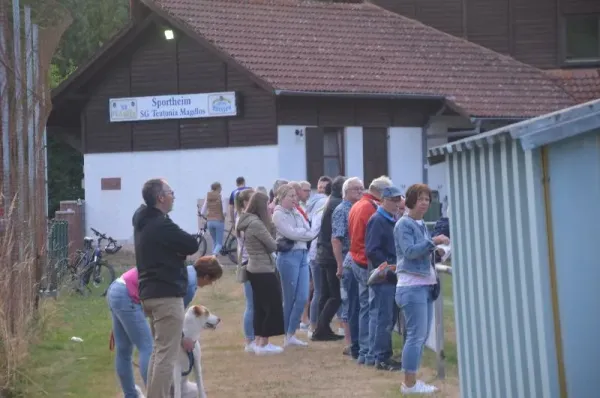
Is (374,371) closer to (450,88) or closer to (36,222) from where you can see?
(36,222)

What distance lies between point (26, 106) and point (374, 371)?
4.83 m

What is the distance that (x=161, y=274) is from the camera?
31.3 feet

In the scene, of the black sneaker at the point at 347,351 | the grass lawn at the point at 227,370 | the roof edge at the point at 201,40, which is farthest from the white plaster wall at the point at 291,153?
the black sneaker at the point at 347,351

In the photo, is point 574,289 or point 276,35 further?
point 276,35

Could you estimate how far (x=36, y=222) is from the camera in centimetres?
1509

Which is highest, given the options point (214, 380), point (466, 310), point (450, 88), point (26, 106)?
point (450, 88)

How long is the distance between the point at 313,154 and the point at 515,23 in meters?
8.44

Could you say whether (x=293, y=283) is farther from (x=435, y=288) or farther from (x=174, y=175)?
(x=174, y=175)

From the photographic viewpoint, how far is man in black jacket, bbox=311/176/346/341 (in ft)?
47.1

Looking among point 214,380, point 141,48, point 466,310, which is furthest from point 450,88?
point 466,310

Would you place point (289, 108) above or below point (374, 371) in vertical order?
above

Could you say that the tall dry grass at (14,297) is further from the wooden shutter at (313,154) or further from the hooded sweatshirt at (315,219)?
the wooden shutter at (313,154)

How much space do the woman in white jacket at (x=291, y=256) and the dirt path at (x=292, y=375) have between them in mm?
392

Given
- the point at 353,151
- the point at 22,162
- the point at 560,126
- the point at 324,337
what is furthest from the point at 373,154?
the point at 560,126
